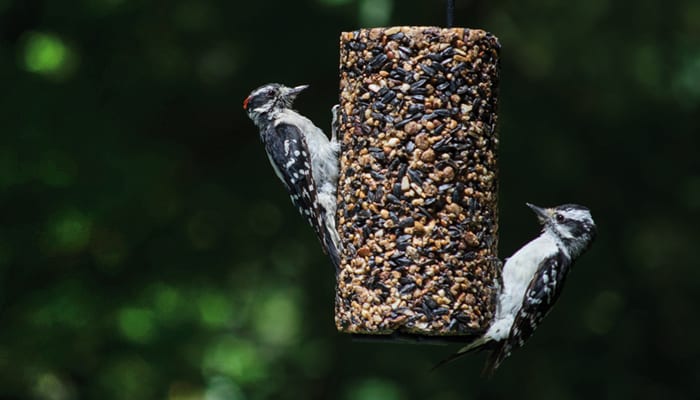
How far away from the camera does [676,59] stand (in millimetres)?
9539

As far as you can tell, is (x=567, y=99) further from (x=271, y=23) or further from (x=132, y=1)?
(x=132, y=1)

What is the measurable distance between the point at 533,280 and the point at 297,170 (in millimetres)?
1351

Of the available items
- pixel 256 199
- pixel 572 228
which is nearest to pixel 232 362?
pixel 256 199

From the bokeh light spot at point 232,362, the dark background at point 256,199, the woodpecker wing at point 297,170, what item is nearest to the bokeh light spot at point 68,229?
the dark background at point 256,199

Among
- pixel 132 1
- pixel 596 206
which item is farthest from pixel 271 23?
pixel 596 206

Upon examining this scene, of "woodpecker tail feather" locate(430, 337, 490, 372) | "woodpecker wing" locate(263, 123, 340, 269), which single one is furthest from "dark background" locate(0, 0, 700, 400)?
"woodpecker tail feather" locate(430, 337, 490, 372)

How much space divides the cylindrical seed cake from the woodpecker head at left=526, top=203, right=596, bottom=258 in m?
1.07

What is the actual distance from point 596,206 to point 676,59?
149 cm

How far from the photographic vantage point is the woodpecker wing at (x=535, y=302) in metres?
5.68

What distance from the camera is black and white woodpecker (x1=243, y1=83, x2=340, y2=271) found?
580 centimetres

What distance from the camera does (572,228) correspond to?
613 centimetres

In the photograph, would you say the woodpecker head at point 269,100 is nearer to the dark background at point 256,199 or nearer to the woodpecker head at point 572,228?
the woodpecker head at point 572,228

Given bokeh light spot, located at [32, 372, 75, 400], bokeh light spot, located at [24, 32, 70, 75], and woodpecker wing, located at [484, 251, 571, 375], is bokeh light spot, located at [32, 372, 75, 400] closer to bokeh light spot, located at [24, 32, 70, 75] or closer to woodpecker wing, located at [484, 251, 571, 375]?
bokeh light spot, located at [24, 32, 70, 75]

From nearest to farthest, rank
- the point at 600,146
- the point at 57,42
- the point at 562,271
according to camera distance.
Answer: the point at 562,271, the point at 57,42, the point at 600,146
